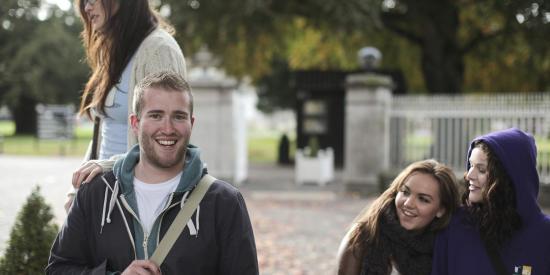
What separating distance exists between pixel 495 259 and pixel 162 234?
4.80ft

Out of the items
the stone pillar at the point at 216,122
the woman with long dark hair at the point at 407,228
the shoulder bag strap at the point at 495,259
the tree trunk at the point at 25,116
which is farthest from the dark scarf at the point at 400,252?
the tree trunk at the point at 25,116

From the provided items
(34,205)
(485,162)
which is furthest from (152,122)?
(34,205)

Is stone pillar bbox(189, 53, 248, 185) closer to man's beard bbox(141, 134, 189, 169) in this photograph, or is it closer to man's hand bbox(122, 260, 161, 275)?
man's beard bbox(141, 134, 189, 169)

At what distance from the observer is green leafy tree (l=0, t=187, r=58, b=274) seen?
3859 millimetres

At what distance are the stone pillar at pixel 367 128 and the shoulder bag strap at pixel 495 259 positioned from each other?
10.7 metres

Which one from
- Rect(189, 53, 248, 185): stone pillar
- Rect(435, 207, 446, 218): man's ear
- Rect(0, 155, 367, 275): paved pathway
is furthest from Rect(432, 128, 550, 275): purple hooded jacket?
Rect(189, 53, 248, 185): stone pillar

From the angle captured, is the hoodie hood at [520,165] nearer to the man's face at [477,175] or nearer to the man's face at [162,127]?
the man's face at [477,175]

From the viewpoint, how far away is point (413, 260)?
2.98 metres

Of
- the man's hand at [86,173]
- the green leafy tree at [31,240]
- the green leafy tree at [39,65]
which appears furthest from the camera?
the green leafy tree at [39,65]

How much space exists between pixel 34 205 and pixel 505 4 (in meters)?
12.9

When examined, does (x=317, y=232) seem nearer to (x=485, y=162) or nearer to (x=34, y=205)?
(x=34, y=205)

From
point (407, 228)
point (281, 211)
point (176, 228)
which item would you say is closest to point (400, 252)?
point (407, 228)

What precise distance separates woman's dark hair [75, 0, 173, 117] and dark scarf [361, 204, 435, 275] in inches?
55.6

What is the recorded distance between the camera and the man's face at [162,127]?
231 centimetres
